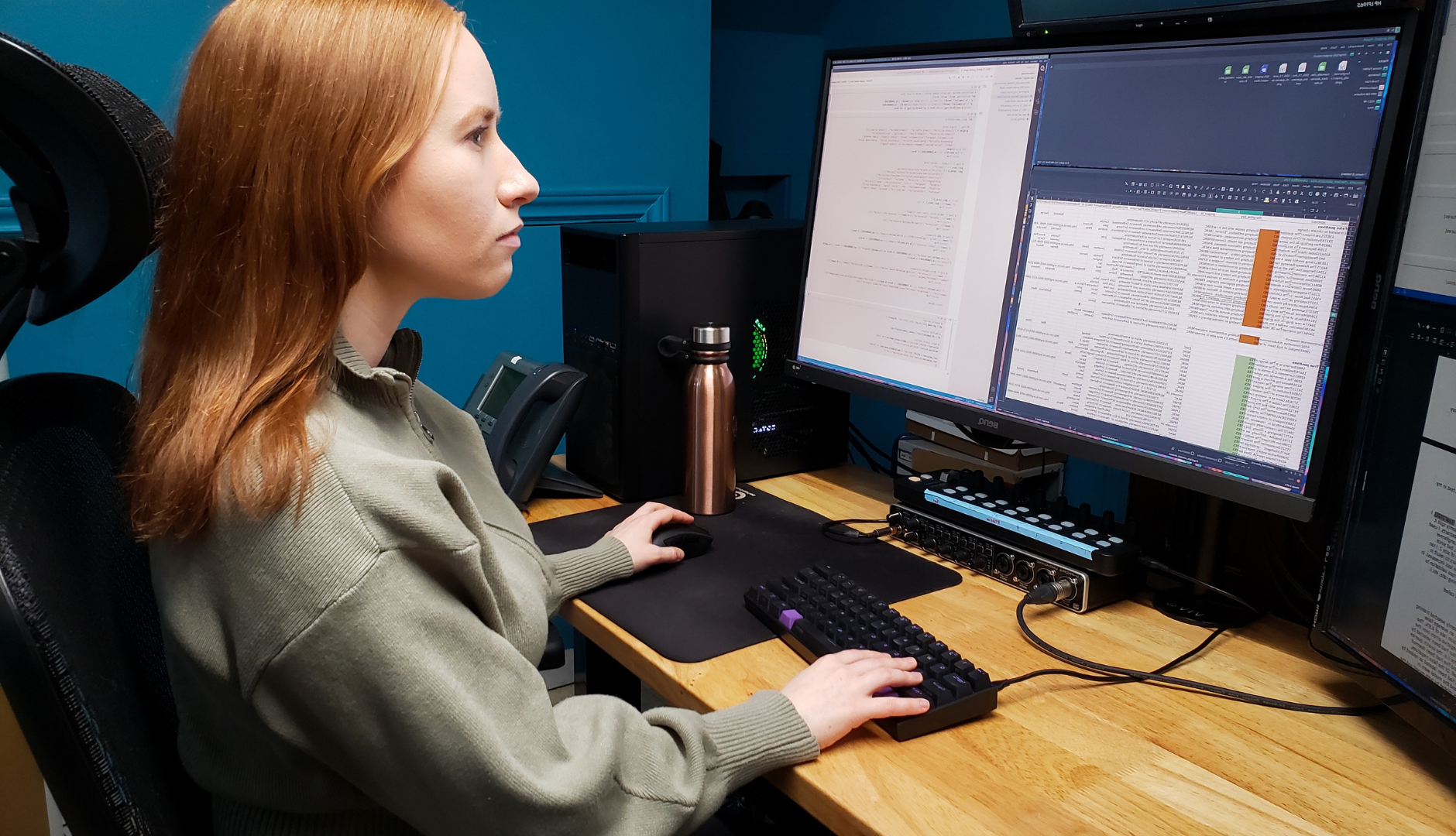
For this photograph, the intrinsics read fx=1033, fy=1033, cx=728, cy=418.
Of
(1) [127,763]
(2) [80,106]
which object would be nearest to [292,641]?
(1) [127,763]

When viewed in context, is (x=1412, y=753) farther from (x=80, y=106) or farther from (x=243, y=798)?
(x=80, y=106)

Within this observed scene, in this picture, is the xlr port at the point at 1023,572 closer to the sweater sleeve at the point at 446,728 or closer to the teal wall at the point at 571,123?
the sweater sleeve at the point at 446,728

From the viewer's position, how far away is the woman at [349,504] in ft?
2.21

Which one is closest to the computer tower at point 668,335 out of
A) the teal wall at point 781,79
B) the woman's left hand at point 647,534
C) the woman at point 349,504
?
the woman's left hand at point 647,534

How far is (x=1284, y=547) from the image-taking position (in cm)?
107

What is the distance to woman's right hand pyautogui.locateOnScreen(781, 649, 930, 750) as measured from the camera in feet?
2.69

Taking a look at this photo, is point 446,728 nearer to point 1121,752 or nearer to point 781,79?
point 1121,752

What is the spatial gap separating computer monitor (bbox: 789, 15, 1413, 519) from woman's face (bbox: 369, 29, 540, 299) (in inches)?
22.1

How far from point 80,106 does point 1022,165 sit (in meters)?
0.89

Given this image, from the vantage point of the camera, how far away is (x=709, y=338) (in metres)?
1.33

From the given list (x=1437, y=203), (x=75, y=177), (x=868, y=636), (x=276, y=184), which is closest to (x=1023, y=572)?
(x=868, y=636)

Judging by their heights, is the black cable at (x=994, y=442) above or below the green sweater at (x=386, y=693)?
above

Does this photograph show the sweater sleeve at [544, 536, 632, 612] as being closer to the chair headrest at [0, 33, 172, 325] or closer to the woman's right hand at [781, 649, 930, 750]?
the woman's right hand at [781, 649, 930, 750]

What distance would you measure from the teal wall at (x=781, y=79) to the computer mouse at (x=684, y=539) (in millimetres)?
1214
